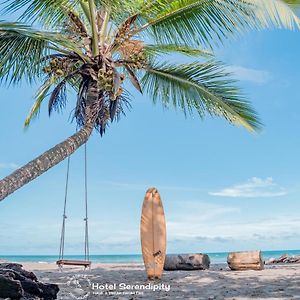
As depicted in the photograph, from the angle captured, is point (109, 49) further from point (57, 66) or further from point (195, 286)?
point (195, 286)

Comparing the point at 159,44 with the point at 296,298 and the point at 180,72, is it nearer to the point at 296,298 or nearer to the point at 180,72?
the point at 180,72

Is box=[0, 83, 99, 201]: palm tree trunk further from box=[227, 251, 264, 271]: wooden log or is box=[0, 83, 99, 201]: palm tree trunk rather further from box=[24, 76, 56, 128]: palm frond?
box=[227, 251, 264, 271]: wooden log

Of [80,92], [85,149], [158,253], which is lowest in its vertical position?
[158,253]

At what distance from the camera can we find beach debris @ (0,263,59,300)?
538 cm

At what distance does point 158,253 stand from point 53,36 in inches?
182

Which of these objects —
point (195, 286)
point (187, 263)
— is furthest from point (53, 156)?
point (187, 263)

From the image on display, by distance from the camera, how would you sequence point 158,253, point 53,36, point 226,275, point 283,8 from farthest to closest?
point 226,275
point 158,253
point 283,8
point 53,36

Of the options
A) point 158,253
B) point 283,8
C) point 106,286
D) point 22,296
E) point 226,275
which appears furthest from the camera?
point 226,275

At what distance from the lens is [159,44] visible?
349 inches

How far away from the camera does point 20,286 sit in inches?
214

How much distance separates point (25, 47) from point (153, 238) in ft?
14.1

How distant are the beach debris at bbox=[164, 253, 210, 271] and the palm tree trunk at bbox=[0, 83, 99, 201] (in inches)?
203

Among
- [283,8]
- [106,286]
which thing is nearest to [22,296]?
[106,286]

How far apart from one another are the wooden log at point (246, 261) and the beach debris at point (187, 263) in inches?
27.5
